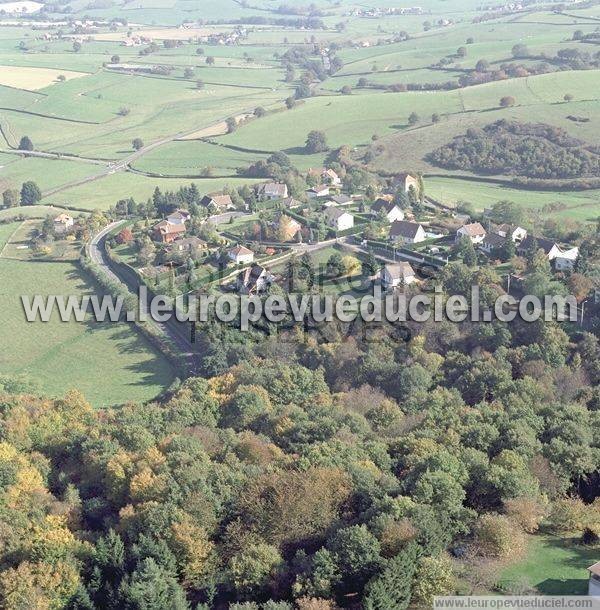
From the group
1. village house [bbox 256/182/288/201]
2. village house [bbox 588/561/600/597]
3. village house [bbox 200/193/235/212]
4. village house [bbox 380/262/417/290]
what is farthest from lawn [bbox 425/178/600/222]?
village house [bbox 588/561/600/597]

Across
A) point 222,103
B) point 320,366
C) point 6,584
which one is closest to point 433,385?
point 320,366

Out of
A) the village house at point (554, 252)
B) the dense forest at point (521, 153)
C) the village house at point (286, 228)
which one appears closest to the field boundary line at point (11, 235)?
the village house at point (286, 228)

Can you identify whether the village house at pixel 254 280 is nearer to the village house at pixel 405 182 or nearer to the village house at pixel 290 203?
the village house at pixel 290 203

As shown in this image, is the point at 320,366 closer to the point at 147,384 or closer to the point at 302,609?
the point at 147,384

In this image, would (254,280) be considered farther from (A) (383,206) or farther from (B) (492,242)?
(B) (492,242)

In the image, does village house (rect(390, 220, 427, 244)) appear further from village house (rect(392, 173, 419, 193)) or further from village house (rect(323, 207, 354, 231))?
village house (rect(392, 173, 419, 193))

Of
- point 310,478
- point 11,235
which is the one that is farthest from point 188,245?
point 310,478
